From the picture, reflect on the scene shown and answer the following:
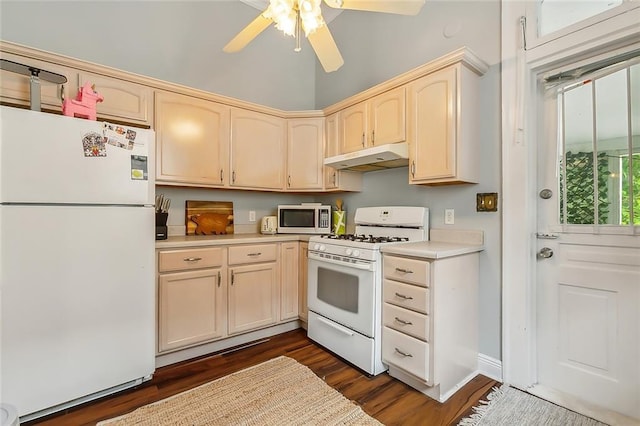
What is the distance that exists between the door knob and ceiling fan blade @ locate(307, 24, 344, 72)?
5.89 feet

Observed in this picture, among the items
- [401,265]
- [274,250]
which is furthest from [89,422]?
[401,265]

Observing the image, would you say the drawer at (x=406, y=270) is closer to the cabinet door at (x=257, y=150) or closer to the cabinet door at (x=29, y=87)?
the cabinet door at (x=257, y=150)

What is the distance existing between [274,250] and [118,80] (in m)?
1.82

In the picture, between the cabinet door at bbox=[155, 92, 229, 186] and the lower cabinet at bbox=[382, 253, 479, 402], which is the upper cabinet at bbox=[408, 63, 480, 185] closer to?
the lower cabinet at bbox=[382, 253, 479, 402]

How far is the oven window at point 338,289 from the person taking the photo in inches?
84.9

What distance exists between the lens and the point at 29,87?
1949mm

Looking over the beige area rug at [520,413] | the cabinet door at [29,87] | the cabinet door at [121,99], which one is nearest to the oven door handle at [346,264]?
the beige area rug at [520,413]

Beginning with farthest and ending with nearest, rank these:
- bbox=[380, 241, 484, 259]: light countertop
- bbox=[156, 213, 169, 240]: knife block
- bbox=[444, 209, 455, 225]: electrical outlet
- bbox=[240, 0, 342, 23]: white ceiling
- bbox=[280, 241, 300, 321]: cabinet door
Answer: bbox=[240, 0, 342, 23]: white ceiling → bbox=[280, 241, 300, 321]: cabinet door → bbox=[156, 213, 169, 240]: knife block → bbox=[444, 209, 455, 225]: electrical outlet → bbox=[380, 241, 484, 259]: light countertop

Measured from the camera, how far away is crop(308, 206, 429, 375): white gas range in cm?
203

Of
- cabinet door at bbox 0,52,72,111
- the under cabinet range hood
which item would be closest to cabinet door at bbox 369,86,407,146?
the under cabinet range hood

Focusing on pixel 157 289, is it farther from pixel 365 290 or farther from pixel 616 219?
pixel 616 219

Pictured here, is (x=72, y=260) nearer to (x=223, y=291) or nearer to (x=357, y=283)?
(x=223, y=291)

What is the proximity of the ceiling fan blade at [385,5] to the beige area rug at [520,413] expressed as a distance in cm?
219

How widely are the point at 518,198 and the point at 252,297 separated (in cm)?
216
